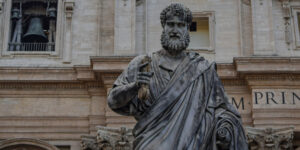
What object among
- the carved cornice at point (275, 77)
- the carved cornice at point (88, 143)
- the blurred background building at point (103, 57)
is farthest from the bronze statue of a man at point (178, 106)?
the carved cornice at point (275, 77)

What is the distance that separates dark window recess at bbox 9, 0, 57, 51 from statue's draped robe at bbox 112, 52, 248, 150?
1407cm

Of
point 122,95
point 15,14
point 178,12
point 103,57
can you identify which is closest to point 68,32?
point 15,14

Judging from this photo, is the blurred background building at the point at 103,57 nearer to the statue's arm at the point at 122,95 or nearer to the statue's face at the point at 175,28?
the statue's face at the point at 175,28

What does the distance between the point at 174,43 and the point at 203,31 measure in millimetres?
13975

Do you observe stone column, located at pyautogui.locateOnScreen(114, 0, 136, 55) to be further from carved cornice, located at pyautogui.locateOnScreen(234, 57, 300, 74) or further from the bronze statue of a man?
the bronze statue of a man

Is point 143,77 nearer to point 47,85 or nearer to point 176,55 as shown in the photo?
point 176,55

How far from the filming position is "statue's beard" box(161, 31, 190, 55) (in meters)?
4.70

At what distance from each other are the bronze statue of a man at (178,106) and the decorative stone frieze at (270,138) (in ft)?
38.3

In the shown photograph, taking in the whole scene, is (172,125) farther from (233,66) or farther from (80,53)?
(80,53)

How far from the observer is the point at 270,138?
53.0 ft

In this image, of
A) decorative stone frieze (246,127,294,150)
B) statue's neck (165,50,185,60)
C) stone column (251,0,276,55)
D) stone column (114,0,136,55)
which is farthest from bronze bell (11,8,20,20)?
statue's neck (165,50,185,60)

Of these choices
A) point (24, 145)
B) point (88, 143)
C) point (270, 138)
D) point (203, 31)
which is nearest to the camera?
point (270, 138)

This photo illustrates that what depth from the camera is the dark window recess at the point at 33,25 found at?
60.4 ft

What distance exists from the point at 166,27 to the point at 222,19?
1388cm
